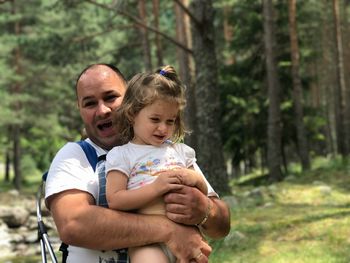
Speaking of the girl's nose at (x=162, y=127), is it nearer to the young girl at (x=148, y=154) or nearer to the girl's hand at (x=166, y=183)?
the young girl at (x=148, y=154)

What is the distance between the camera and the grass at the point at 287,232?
600 cm

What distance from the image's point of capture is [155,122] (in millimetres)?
2393

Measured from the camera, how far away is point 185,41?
15438 millimetres

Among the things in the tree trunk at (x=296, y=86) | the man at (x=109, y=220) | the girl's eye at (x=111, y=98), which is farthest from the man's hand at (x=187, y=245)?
the tree trunk at (x=296, y=86)

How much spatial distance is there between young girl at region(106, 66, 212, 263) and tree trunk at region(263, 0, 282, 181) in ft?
40.0

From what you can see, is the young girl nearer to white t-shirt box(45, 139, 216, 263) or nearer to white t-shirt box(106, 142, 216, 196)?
white t-shirt box(106, 142, 216, 196)

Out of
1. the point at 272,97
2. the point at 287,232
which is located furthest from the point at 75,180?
the point at 272,97

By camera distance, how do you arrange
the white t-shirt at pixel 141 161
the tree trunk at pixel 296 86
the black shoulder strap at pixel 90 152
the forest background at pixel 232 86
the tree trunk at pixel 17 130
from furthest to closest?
the tree trunk at pixel 17 130, the tree trunk at pixel 296 86, the forest background at pixel 232 86, the black shoulder strap at pixel 90 152, the white t-shirt at pixel 141 161

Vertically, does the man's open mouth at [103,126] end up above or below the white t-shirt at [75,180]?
above

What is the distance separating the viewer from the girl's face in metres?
2.37

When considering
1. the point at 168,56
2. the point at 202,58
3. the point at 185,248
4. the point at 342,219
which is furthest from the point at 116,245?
the point at 168,56

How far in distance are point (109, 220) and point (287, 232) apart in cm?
510

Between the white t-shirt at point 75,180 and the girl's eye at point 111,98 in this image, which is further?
the girl's eye at point 111,98

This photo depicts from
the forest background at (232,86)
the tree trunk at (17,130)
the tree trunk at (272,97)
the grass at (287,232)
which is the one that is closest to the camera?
the grass at (287,232)
